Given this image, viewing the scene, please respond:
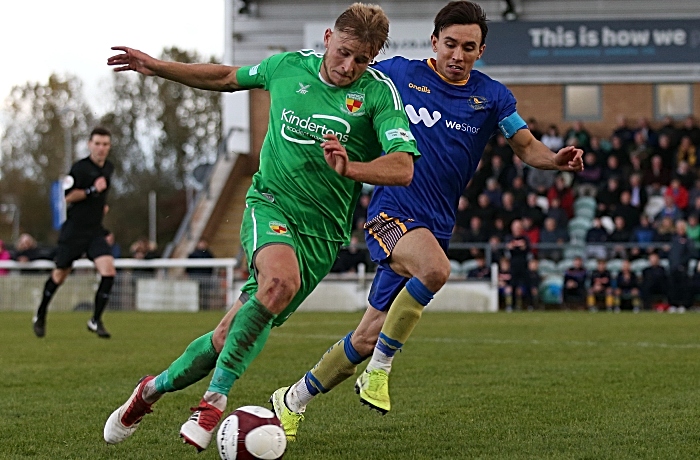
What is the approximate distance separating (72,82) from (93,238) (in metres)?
54.1

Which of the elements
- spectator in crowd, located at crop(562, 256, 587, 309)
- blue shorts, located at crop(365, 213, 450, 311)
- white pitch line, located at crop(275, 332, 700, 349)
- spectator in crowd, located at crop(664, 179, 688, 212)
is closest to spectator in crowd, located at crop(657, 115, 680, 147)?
spectator in crowd, located at crop(664, 179, 688, 212)

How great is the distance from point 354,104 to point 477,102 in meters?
1.49

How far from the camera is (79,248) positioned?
13211 mm

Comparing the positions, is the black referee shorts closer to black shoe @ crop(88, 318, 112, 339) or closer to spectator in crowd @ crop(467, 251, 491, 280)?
black shoe @ crop(88, 318, 112, 339)

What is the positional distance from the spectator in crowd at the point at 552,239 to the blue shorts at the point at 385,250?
639 inches

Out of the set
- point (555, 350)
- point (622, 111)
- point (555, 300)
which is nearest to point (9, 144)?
point (622, 111)

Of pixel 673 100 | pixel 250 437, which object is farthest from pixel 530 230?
pixel 250 437

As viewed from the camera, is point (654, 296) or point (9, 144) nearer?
point (654, 296)

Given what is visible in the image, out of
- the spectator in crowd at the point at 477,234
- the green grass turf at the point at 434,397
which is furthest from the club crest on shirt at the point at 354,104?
the spectator in crowd at the point at 477,234

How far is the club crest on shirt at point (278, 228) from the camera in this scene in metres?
5.20

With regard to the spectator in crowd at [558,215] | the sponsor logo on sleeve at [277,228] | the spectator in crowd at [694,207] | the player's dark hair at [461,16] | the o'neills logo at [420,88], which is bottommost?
the sponsor logo on sleeve at [277,228]

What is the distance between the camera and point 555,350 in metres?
11.1

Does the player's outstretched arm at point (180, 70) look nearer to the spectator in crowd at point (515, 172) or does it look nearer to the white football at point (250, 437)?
the white football at point (250, 437)

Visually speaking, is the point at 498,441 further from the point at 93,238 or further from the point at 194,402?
the point at 93,238
